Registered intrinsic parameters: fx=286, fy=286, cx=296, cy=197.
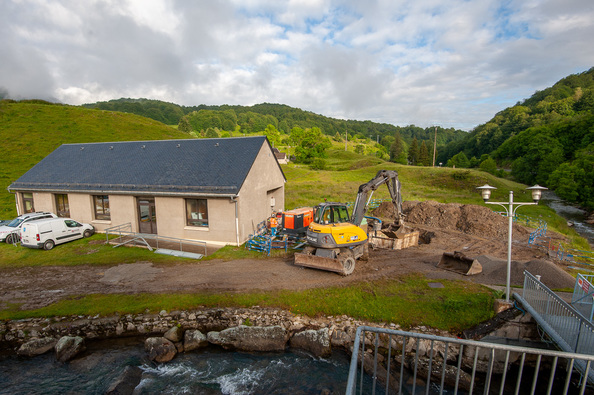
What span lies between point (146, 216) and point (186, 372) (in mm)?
13948

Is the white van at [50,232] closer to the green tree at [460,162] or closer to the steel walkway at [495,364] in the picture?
the steel walkway at [495,364]

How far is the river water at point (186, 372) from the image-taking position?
8.54 meters

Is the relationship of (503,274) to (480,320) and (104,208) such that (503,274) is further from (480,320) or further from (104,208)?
(104,208)

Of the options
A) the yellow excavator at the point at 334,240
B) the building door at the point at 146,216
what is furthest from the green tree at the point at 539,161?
the building door at the point at 146,216

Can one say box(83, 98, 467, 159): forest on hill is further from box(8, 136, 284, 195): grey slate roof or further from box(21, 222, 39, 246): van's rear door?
box(21, 222, 39, 246): van's rear door

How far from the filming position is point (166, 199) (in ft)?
62.4

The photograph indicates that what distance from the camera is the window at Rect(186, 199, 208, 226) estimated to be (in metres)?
18.8

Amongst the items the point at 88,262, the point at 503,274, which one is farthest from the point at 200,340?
the point at 503,274

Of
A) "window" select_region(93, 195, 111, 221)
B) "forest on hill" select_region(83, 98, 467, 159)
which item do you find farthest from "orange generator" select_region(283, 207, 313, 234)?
"forest on hill" select_region(83, 98, 467, 159)

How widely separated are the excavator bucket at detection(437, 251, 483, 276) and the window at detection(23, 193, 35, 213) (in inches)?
1195

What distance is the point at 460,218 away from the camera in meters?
23.9

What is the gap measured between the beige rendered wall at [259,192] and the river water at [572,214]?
26.4 meters

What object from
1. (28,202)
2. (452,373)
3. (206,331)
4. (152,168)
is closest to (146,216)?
(152,168)

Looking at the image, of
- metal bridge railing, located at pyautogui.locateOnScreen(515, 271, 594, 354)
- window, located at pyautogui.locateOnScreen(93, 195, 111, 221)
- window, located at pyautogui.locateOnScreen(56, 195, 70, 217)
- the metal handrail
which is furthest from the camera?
window, located at pyautogui.locateOnScreen(56, 195, 70, 217)
